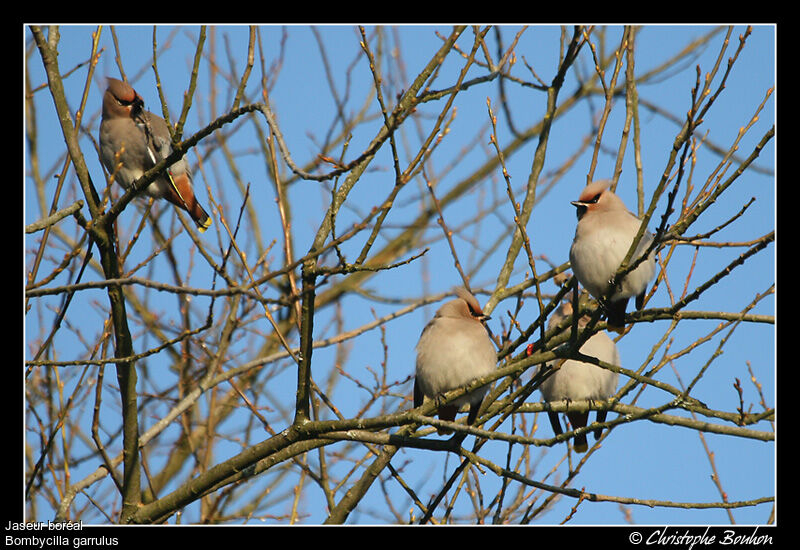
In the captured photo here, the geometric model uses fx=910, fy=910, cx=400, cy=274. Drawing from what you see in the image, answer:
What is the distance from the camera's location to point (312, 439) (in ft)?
13.2

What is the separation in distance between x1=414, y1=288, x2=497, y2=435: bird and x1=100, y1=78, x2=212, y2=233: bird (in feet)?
7.00

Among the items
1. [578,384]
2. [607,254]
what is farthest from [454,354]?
[578,384]

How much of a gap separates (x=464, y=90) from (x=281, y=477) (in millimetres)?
4368

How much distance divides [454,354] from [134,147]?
2.95 meters

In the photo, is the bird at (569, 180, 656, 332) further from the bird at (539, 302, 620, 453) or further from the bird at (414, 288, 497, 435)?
the bird at (539, 302, 620, 453)

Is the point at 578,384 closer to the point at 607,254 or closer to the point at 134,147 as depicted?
the point at 607,254

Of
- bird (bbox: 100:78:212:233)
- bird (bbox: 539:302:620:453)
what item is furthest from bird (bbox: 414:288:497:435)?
bird (bbox: 100:78:212:233)

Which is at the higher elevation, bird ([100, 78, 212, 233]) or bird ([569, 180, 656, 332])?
bird ([100, 78, 212, 233])

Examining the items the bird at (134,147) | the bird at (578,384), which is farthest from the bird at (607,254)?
the bird at (134,147)

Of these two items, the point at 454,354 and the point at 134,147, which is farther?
the point at 134,147

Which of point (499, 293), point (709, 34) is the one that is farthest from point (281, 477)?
point (709, 34)

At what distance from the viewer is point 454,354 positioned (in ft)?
17.1

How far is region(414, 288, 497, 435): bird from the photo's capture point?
5160 mm
